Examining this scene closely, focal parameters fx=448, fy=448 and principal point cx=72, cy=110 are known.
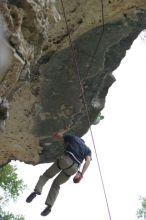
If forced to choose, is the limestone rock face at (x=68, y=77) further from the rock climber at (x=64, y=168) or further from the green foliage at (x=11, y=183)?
the green foliage at (x=11, y=183)

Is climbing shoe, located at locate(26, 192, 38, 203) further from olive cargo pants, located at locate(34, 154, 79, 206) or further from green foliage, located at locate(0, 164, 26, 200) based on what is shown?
green foliage, located at locate(0, 164, 26, 200)

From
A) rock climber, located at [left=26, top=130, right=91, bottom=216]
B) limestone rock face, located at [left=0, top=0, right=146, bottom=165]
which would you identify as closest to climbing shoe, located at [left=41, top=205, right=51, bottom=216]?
rock climber, located at [left=26, top=130, right=91, bottom=216]

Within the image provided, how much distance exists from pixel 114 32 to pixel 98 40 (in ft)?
1.23

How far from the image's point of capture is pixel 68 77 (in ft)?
32.1

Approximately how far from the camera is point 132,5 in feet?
29.3

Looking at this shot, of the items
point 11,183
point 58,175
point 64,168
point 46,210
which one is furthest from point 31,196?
point 11,183

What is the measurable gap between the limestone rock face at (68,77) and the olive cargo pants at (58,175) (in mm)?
1748

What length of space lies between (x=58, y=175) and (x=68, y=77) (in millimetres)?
2500

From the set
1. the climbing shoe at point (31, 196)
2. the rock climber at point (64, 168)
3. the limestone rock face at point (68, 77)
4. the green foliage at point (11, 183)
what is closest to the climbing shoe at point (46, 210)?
the rock climber at point (64, 168)

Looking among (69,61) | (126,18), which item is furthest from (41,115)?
(126,18)

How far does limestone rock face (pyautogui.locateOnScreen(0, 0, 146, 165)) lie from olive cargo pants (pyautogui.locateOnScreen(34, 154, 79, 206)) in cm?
175

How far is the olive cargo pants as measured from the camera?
26.3 feet

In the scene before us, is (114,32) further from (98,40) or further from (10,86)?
(10,86)

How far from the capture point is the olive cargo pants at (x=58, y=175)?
802 cm
